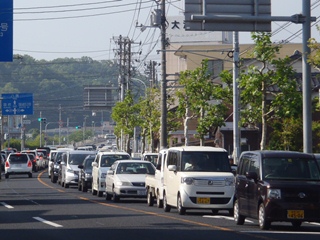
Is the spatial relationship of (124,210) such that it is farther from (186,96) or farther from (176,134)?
(176,134)

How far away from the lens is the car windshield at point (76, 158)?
44594 millimetres

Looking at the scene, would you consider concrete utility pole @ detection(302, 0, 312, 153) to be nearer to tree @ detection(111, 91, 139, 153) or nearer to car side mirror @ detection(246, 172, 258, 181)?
car side mirror @ detection(246, 172, 258, 181)

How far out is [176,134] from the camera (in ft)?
267

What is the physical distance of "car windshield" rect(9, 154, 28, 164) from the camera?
2388 inches

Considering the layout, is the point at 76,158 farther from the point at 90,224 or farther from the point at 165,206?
the point at 90,224

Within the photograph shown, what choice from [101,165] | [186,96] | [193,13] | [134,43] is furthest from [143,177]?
[134,43]

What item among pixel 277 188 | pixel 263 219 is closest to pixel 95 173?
pixel 263 219

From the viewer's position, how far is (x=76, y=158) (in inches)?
1763

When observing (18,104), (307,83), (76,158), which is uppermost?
(18,104)

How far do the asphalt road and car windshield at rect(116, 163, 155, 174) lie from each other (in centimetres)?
408

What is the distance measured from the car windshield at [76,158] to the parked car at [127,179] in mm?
11601

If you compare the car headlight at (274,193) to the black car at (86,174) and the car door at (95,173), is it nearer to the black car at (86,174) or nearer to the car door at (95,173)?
the car door at (95,173)

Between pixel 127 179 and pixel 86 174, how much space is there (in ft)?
29.6

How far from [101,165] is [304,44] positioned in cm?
1362
